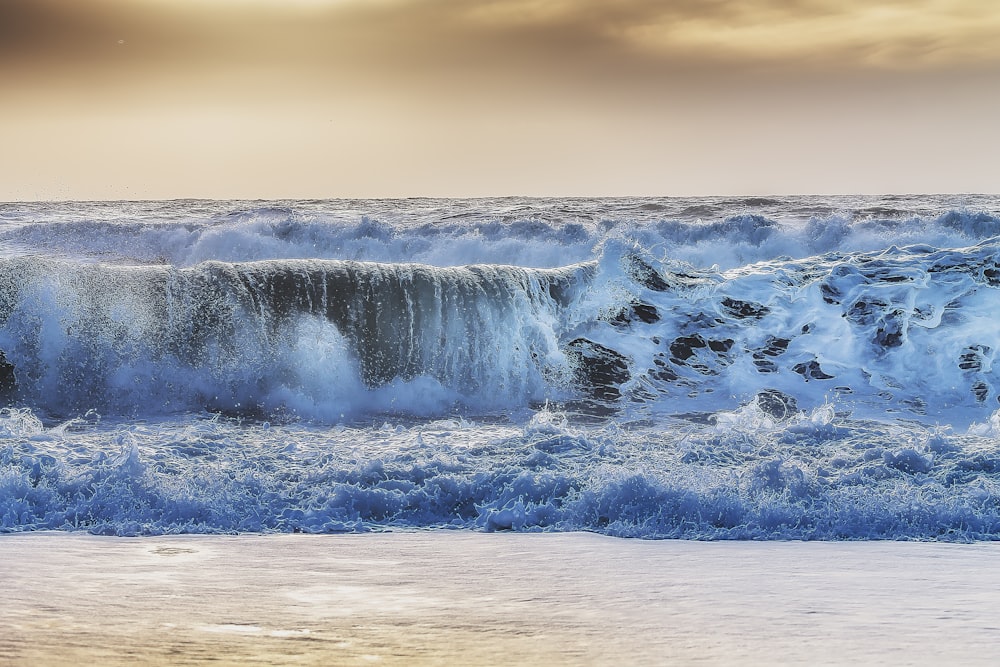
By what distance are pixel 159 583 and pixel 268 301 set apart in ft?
25.3

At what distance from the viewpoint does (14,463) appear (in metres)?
6.41

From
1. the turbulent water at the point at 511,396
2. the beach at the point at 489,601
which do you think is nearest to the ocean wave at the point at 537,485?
the turbulent water at the point at 511,396

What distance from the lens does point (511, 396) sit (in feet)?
34.8

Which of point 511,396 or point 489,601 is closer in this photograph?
point 489,601

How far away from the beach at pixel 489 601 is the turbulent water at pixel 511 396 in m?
0.58

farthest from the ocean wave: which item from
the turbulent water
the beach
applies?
the beach

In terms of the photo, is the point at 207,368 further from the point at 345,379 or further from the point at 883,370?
the point at 883,370

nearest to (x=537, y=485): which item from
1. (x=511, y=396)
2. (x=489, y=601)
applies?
(x=489, y=601)

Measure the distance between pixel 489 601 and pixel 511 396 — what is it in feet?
23.3

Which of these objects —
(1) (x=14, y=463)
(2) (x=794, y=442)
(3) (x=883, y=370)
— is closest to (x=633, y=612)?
(2) (x=794, y=442)

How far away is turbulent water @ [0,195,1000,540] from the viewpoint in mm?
5816

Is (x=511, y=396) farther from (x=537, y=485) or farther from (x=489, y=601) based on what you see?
(x=489, y=601)

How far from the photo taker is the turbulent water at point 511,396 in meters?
5.82

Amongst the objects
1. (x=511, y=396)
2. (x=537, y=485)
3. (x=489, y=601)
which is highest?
(x=489, y=601)
